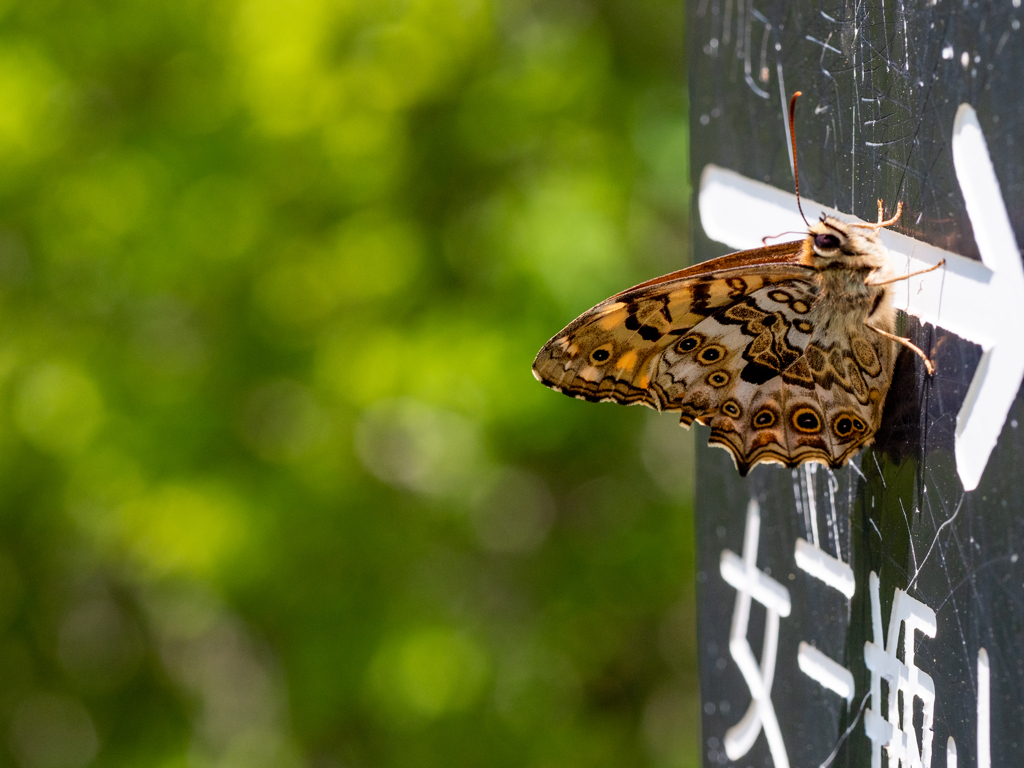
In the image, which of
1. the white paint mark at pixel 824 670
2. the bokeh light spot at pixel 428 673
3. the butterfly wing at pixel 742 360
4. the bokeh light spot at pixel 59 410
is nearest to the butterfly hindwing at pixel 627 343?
the butterfly wing at pixel 742 360

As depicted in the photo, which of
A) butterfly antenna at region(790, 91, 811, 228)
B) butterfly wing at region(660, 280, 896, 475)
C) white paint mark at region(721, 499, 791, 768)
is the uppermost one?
butterfly antenna at region(790, 91, 811, 228)

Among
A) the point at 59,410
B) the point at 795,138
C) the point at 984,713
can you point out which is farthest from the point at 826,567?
the point at 59,410

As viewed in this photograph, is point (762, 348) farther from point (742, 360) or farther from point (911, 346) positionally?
point (911, 346)

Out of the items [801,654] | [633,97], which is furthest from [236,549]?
[801,654]

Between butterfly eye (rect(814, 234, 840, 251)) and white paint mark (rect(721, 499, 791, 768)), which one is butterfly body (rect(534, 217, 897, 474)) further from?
white paint mark (rect(721, 499, 791, 768))

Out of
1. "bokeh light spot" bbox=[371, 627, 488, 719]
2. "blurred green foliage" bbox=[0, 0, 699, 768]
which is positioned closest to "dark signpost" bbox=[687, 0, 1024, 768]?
"blurred green foliage" bbox=[0, 0, 699, 768]

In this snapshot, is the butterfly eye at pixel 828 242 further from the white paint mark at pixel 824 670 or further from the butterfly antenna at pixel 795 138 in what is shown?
the white paint mark at pixel 824 670
